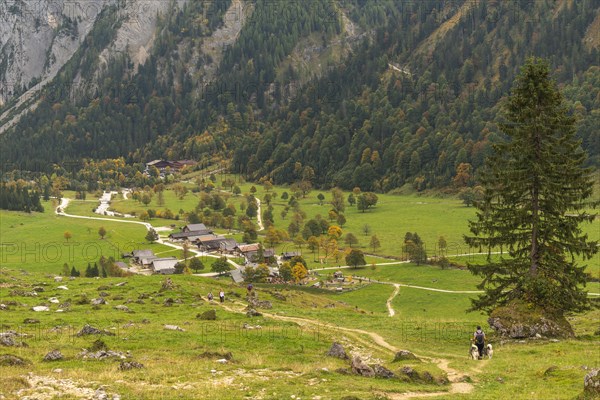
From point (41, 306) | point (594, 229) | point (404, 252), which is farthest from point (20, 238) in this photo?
point (594, 229)

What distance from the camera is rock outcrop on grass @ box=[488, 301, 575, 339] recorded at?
39.6 meters

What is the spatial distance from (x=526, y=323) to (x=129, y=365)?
2734 centimetres

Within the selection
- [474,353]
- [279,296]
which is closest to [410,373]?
[474,353]

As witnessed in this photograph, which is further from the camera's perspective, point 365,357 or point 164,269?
point 164,269

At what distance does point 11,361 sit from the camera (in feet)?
93.5

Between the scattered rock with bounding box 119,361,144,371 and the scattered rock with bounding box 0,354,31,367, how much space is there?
5.09 metres

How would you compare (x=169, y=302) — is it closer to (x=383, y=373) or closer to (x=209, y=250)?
(x=383, y=373)

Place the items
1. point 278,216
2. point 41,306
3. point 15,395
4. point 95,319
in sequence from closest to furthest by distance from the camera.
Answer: point 15,395, point 95,319, point 41,306, point 278,216

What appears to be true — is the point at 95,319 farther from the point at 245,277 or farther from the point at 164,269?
the point at 164,269

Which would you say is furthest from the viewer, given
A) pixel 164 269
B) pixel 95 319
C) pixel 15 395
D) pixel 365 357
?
pixel 164 269

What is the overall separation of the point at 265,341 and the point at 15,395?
17.8m

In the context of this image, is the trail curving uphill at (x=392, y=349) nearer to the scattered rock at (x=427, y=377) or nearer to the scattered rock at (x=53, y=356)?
the scattered rock at (x=427, y=377)

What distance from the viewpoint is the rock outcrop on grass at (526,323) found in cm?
3962

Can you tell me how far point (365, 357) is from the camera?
35.9 metres
